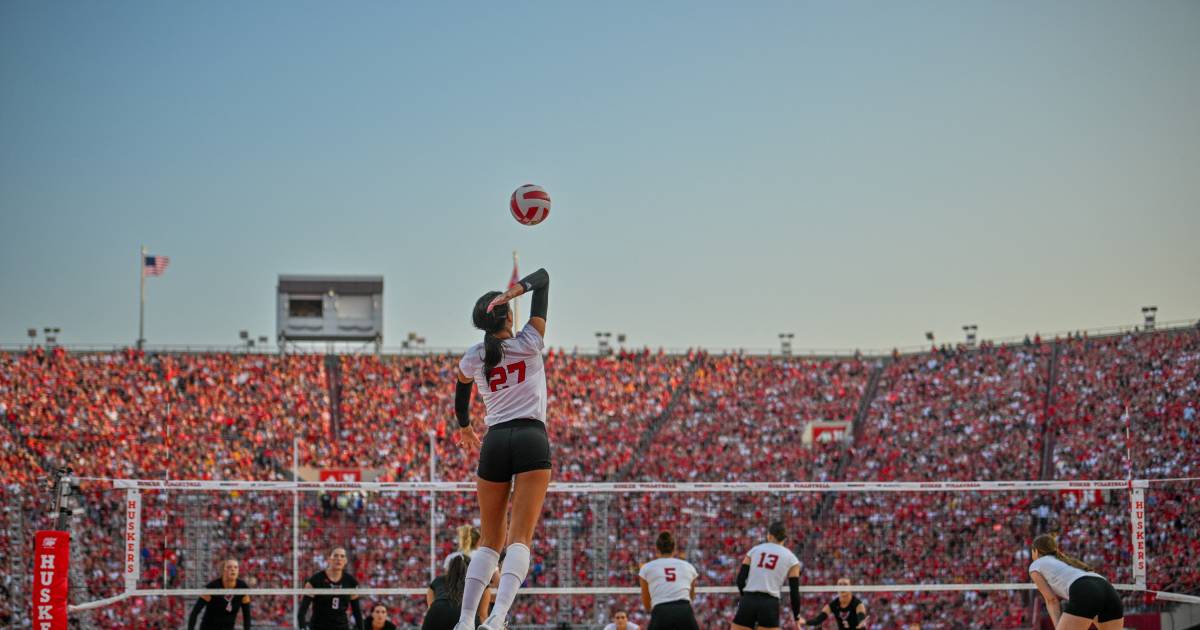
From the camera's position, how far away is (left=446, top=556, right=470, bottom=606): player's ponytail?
9.25m

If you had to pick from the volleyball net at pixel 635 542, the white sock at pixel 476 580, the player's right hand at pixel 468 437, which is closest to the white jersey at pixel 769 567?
the player's right hand at pixel 468 437

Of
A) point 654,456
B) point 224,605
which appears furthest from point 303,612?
point 654,456

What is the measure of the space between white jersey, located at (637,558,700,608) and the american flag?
39.4m

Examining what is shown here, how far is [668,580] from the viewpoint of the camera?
37.4 ft

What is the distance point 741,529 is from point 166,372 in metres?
20.4

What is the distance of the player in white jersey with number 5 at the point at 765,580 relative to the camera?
1205cm

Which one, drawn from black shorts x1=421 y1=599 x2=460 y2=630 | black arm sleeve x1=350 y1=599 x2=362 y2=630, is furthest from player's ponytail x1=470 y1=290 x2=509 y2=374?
black arm sleeve x1=350 y1=599 x2=362 y2=630

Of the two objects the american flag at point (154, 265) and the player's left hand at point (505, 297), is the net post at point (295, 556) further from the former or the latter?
the american flag at point (154, 265)

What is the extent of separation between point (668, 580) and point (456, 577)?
109 inches

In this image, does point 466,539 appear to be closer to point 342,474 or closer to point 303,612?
point 303,612

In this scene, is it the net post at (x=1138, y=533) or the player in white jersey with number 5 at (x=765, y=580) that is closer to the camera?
the player in white jersey with number 5 at (x=765, y=580)

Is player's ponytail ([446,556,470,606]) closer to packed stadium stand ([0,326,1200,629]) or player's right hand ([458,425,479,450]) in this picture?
player's right hand ([458,425,479,450])

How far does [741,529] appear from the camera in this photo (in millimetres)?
29625

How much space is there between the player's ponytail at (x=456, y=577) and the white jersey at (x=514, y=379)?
2.41 metres
